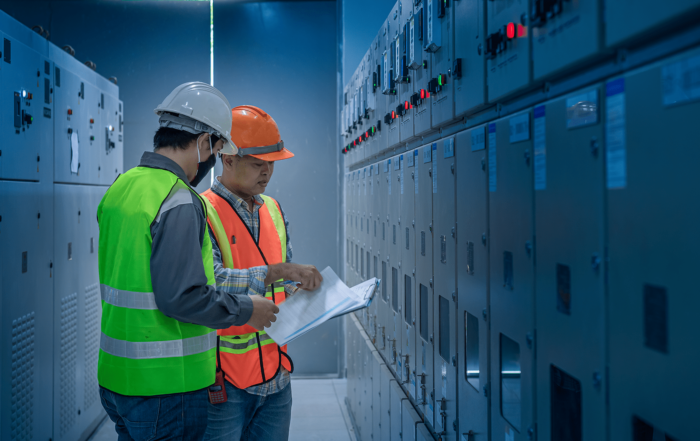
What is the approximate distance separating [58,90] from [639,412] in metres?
3.91

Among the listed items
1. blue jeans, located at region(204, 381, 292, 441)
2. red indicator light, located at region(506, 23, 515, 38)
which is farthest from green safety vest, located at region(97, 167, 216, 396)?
red indicator light, located at region(506, 23, 515, 38)

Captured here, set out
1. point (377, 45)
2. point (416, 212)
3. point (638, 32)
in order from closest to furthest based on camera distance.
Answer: point (638, 32)
point (416, 212)
point (377, 45)

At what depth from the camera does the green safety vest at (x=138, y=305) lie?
1.59 metres

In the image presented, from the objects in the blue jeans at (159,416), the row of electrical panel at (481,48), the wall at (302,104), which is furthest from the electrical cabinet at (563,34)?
the wall at (302,104)

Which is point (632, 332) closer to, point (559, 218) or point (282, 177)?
point (559, 218)

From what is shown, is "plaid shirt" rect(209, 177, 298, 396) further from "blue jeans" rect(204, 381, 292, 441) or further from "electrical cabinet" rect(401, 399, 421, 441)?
"electrical cabinet" rect(401, 399, 421, 441)

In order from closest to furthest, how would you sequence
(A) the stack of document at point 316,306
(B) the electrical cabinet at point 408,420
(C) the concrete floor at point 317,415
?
(A) the stack of document at point 316,306
(B) the electrical cabinet at point 408,420
(C) the concrete floor at point 317,415

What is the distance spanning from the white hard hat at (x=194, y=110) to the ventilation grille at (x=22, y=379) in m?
2.01

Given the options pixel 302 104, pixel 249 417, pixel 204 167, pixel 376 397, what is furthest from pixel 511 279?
pixel 302 104

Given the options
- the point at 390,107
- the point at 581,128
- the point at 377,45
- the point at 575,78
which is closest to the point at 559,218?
the point at 581,128

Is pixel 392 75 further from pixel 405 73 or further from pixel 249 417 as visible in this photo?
pixel 249 417

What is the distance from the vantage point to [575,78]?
1250mm

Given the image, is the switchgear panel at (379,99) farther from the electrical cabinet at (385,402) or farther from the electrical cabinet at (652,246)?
the electrical cabinet at (652,246)

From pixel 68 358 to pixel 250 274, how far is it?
8.62 feet
